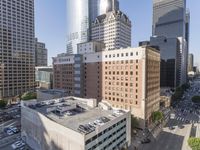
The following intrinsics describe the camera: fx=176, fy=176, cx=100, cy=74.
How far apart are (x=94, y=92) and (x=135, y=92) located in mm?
29111

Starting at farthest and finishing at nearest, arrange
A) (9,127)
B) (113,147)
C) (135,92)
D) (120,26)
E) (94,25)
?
(94,25), (120,26), (135,92), (9,127), (113,147)

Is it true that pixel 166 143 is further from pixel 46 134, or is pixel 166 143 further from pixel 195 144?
pixel 46 134

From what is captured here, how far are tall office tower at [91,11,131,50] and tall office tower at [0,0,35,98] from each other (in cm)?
6715

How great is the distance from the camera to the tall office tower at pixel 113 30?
170m

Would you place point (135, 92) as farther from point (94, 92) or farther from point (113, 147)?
point (113, 147)

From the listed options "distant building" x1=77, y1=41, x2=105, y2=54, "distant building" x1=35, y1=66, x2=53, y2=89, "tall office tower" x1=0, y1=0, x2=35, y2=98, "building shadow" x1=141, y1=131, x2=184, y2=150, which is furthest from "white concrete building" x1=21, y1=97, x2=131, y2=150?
"distant building" x1=35, y1=66, x2=53, y2=89

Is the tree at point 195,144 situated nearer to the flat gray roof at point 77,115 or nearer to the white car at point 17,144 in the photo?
the flat gray roof at point 77,115

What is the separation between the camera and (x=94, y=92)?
10588cm

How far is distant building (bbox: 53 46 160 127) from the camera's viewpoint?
8362 cm

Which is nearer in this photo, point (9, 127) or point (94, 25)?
point (9, 127)

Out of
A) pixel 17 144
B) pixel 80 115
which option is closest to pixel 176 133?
pixel 80 115

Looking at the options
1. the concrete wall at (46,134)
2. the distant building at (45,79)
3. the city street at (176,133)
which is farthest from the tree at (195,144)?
the distant building at (45,79)

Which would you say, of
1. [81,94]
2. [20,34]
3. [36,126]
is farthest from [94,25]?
[36,126]

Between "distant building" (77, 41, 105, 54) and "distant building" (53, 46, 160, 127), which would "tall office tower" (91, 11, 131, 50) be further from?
"distant building" (53, 46, 160, 127)
